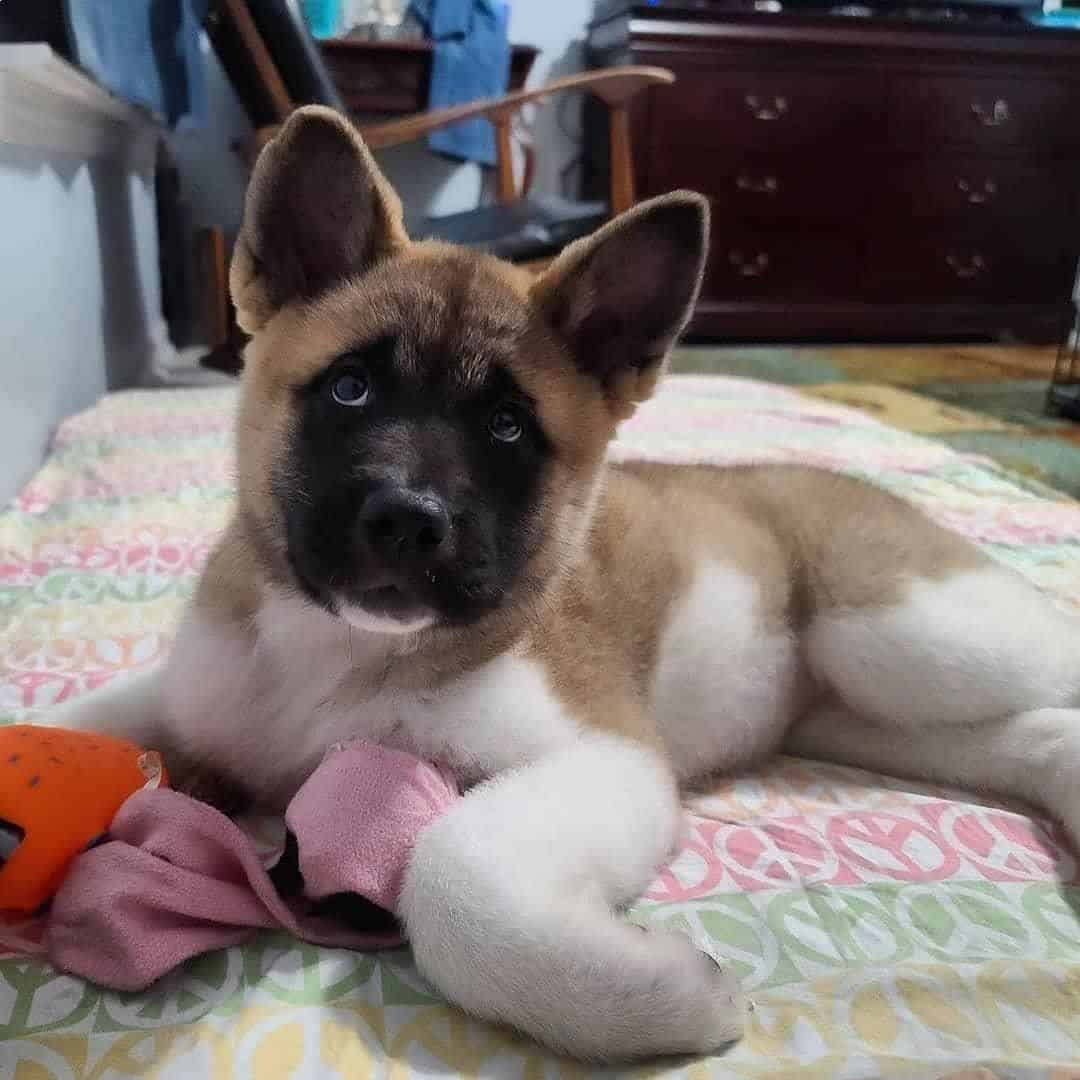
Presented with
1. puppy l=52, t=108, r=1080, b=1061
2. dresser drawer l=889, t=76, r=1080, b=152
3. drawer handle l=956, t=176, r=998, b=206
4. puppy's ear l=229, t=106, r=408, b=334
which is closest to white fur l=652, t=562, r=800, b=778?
puppy l=52, t=108, r=1080, b=1061

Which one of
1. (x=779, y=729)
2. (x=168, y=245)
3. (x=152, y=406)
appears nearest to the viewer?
(x=779, y=729)

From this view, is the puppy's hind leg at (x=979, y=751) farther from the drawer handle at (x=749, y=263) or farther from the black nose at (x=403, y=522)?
the drawer handle at (x=749, y=263)

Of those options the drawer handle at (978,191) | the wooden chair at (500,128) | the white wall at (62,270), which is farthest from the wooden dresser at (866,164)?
the white wall at (62,270)

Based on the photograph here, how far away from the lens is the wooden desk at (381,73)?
5.23 m

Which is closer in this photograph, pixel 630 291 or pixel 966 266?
pixel 630 291

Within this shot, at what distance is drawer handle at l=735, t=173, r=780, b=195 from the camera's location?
19.7 feet

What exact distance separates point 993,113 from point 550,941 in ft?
21.5

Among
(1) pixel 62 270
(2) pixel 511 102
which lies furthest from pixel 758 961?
(2) pixel 511 102

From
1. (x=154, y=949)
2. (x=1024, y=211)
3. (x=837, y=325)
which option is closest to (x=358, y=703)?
(x=154, y=949)

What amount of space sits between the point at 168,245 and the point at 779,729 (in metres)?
4.96

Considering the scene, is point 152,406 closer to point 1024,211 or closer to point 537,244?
point 537,244

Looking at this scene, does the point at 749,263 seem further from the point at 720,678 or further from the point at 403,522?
the point at 403,522

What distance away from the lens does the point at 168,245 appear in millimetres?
5648

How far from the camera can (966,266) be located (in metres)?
6.46
